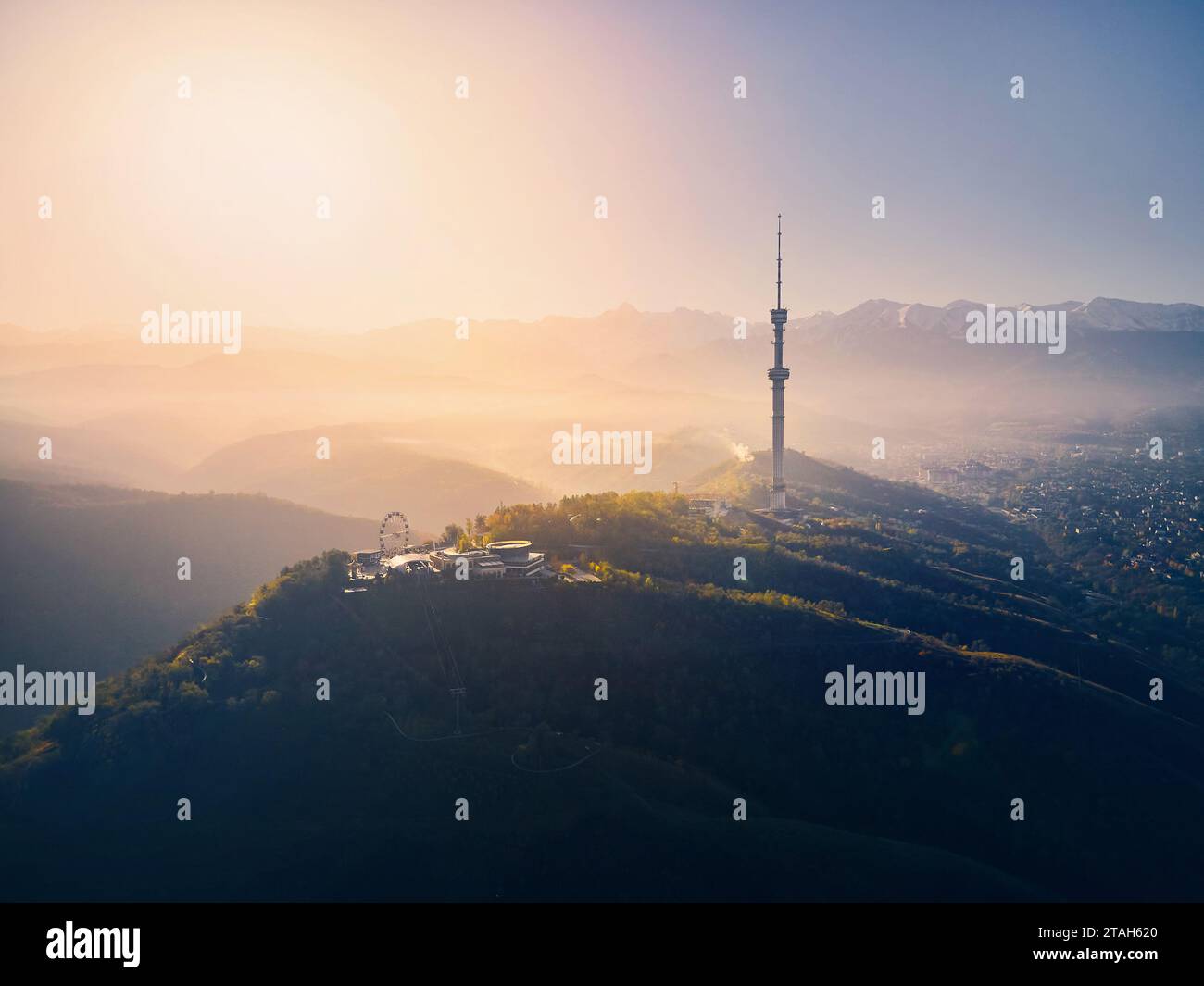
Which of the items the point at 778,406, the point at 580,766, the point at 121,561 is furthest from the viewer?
the point at 778,406

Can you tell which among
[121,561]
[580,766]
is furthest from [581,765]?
[121,561]

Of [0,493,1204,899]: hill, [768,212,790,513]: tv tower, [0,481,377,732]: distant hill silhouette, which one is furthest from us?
[768,212,790,513]: tv tower

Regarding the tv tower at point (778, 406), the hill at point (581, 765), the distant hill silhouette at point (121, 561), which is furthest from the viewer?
the tv tower at point (778, 406)

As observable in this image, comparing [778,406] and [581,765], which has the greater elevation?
[778,406]

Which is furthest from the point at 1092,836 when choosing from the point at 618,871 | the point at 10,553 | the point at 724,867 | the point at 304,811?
the point at 10,553

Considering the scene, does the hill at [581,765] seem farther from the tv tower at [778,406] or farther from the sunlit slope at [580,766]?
the tv tower at [778,406]

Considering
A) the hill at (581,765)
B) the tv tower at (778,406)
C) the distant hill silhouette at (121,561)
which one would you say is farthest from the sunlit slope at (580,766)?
the tv tower at (778,406)

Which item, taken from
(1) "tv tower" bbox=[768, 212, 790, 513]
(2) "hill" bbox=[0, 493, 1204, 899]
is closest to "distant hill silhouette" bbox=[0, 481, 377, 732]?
(2) "hill" bbox=[0, 493, 1204, 899]

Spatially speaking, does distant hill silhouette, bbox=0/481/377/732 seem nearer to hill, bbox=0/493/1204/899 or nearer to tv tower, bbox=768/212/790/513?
hill, bbox=0/493/1204/899

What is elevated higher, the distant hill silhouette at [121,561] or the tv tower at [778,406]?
the tv tower at [778,406]

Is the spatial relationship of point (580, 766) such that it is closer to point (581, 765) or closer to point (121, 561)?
point (581, 765)

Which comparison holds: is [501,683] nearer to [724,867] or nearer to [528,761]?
[528,761]
